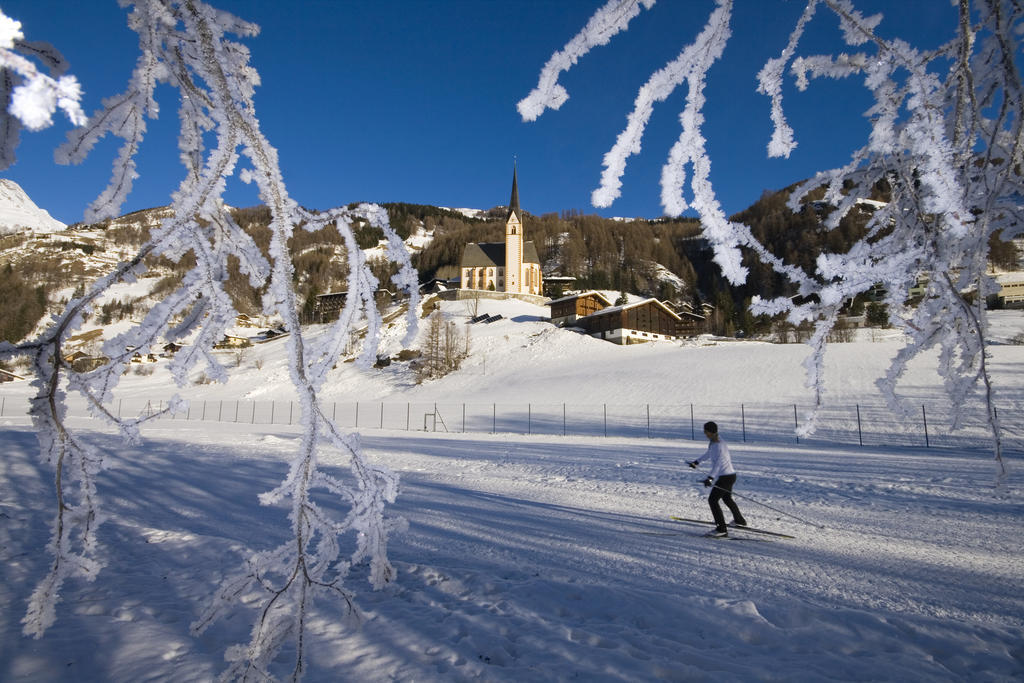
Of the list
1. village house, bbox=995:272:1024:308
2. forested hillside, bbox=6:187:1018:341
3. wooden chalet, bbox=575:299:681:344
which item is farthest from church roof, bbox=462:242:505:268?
village house, bbox=995:272:1024:308

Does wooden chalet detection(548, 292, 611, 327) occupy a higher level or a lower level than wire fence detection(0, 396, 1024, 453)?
higher

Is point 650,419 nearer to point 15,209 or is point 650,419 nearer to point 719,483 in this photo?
point 719,483

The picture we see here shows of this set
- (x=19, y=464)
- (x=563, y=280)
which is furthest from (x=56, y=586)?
(x=563, y=280)

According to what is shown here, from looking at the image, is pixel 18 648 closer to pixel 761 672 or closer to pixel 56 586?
pixel 56 586

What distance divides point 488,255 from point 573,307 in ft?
115

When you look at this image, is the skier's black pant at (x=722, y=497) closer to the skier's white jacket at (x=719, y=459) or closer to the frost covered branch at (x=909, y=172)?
the skier's white jacket at (x=719, y=459)

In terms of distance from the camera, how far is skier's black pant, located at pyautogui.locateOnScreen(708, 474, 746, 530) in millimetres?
6664

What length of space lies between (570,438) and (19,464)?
1768 centimetres

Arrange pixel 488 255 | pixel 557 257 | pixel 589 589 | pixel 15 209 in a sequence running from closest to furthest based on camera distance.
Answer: pixel 15 209
pixel 589 589
pixel 488 255
pixel 557 257

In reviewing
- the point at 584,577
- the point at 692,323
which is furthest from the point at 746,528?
the point at 692,323

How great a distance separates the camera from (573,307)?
57.0 metres

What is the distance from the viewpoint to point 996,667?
3295mm

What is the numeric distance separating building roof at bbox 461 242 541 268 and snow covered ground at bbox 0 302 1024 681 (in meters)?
74.8

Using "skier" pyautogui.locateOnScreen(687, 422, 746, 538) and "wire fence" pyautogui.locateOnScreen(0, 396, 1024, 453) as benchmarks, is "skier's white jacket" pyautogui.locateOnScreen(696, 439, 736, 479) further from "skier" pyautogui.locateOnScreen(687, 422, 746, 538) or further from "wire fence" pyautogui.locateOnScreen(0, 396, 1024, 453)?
"wire fence" pyautogui.locateOnScreen(0, 396, 1024, 453)
